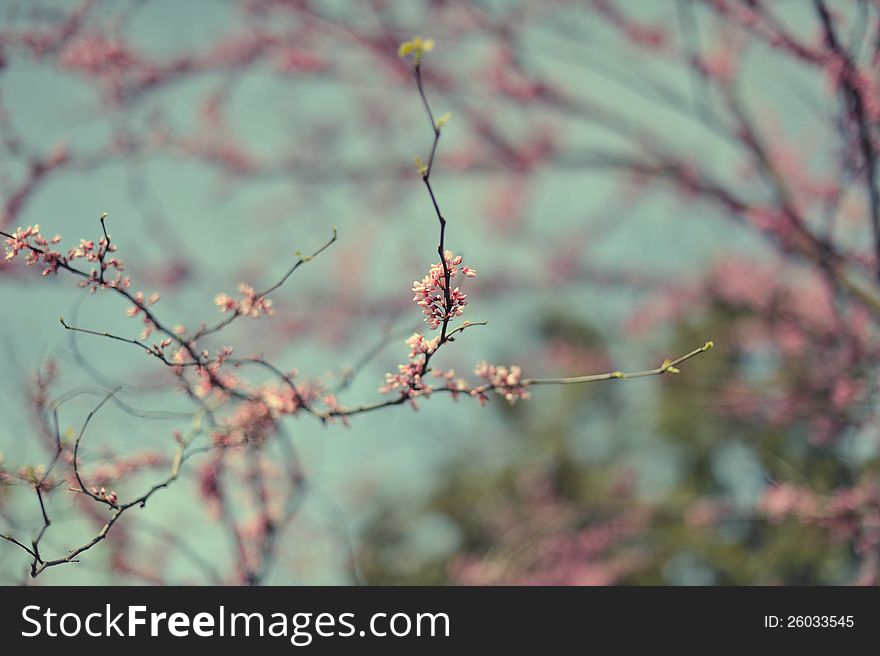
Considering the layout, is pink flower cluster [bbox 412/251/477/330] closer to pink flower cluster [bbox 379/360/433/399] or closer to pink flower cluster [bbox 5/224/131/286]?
pink flower cluster [bbox 379/360/433/399]

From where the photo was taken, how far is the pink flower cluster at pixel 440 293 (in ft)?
3.85

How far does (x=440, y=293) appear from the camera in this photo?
Result: 1203mm

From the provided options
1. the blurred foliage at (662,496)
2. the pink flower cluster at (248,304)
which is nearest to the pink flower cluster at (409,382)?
the pink flower cluster at (248,304)

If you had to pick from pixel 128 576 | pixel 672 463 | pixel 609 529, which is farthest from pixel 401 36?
pixel 672 463

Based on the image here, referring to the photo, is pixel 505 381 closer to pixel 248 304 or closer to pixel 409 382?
pixel 409 382

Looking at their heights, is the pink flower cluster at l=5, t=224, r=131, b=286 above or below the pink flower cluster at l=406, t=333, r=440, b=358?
above

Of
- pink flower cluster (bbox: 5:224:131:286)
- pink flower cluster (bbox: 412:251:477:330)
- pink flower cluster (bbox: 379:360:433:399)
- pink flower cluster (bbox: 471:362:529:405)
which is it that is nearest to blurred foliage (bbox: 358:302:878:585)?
pink flower cluster (bbox: 471:362:529:405)

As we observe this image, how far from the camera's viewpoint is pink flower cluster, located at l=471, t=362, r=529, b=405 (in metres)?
1.39

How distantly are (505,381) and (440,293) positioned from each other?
30 centimetres

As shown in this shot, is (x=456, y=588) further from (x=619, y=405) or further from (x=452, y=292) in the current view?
(x=619, y=405)

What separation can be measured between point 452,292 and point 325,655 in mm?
1238

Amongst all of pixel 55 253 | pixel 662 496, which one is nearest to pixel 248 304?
pixel 55 253

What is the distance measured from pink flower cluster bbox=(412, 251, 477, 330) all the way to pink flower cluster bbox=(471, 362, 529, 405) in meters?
0.25

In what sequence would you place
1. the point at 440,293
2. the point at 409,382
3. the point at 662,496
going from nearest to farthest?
the point at 440,293
the point at 409,382
the point at 662,496
